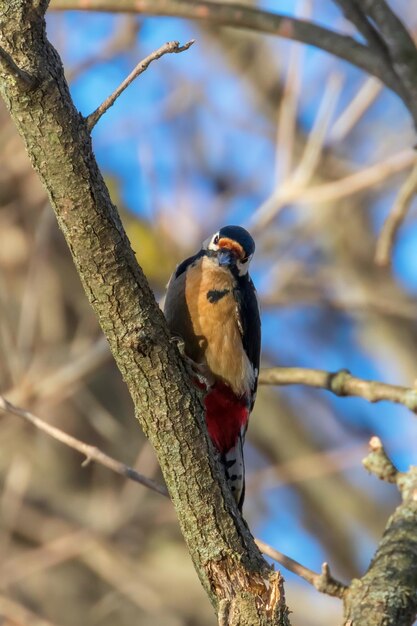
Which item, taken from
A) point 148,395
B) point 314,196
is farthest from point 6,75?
point 314,196

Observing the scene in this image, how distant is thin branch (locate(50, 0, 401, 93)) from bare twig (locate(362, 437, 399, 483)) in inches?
62.1

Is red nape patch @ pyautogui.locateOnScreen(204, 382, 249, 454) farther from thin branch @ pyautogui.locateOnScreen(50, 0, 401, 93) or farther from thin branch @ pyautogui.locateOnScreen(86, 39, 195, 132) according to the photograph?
thin branch @ pyautogui.locateOnScreen(86, 39, 195, 132)

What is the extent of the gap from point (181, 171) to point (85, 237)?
5.63 m

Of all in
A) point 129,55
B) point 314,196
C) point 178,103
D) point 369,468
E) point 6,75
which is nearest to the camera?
point 6,75

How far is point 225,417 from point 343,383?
758 millimetres

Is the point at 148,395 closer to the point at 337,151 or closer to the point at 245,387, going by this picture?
the point at 245,387

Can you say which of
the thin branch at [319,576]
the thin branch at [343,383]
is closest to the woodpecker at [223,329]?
the thin branch at [343,383]

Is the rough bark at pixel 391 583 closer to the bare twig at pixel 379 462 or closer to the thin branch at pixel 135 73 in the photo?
the bare twig at pixel 379 462

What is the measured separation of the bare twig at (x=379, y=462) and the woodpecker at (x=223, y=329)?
799 mm

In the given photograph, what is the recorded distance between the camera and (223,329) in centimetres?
452

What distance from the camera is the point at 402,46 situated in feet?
13.3

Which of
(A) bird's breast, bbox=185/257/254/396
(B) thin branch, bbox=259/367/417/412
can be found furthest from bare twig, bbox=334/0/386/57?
(B) thin branch, bbox=259/367/417/412

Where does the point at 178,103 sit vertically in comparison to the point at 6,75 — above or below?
above

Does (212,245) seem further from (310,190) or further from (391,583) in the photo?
(391,583)
